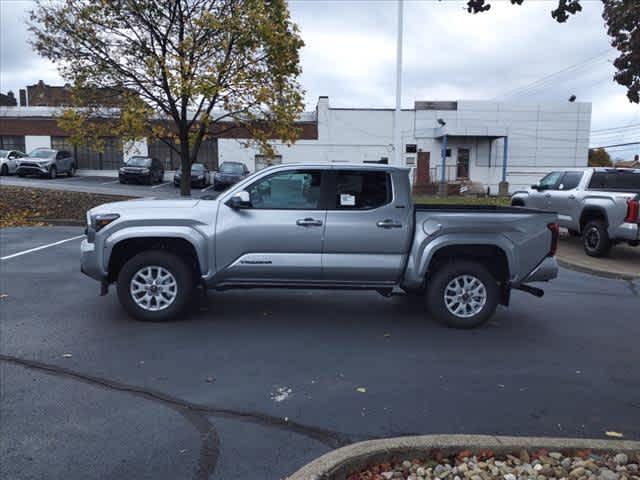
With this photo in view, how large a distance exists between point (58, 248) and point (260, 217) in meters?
7.16

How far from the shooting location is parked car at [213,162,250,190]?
94.2 feet

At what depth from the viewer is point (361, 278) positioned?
6.10m

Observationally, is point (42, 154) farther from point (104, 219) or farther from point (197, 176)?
point (104, 219)

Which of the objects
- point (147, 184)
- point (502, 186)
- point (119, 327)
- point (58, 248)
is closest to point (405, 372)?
point (119, 327)

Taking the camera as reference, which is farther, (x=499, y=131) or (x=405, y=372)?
(x=499, y=131)

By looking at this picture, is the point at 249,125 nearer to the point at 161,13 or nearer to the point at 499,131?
the point at 161,13

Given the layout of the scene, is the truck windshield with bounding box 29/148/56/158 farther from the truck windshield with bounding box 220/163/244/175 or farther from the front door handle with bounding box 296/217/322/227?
the front door handle with bounding box 296/217/322/227

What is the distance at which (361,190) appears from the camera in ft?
20.3

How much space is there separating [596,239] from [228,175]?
68.7ft

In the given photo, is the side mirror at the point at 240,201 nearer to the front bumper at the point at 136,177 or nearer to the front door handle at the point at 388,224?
the front door handle at the point at 388,224

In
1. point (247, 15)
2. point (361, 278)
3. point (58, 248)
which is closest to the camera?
point (361, 278)

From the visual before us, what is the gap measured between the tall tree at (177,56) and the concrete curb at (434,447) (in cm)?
1184

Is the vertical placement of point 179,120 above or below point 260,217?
above

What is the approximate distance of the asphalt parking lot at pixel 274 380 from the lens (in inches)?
136
